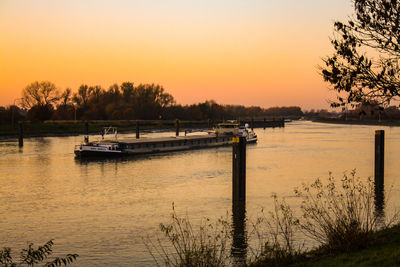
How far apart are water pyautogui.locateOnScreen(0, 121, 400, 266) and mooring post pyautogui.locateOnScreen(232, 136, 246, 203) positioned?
0.71 metres

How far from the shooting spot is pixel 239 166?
67.6ft

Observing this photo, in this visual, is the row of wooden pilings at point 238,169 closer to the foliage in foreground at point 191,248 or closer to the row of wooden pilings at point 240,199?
the row of wooden pilings at point 240,199

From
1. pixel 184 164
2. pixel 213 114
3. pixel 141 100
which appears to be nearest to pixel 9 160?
pixel 184 164

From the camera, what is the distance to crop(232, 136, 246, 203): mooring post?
20578 mm

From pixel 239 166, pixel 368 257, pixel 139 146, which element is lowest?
pixel 139 146

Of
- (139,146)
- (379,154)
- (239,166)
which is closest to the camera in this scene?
(239,166)

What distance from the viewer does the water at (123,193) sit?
15868 mm

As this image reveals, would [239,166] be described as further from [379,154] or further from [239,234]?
[379,154]

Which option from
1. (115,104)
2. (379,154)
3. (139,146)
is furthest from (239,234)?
(115,104)

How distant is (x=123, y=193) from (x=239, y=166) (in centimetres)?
779


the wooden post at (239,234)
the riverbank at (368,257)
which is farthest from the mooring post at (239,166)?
the riverbank at (368,257)

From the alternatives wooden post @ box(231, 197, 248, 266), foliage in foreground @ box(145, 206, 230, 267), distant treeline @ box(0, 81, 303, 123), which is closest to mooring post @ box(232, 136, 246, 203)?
wooden post @ box(231, 197, 248, 266)

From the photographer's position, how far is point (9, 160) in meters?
43.4

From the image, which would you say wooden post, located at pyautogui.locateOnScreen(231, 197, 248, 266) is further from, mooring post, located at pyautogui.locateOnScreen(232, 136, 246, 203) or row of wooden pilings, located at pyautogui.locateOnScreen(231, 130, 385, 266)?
mooring post, located at pyautogui.locateOnScreen(232, 136, 246, 203)
